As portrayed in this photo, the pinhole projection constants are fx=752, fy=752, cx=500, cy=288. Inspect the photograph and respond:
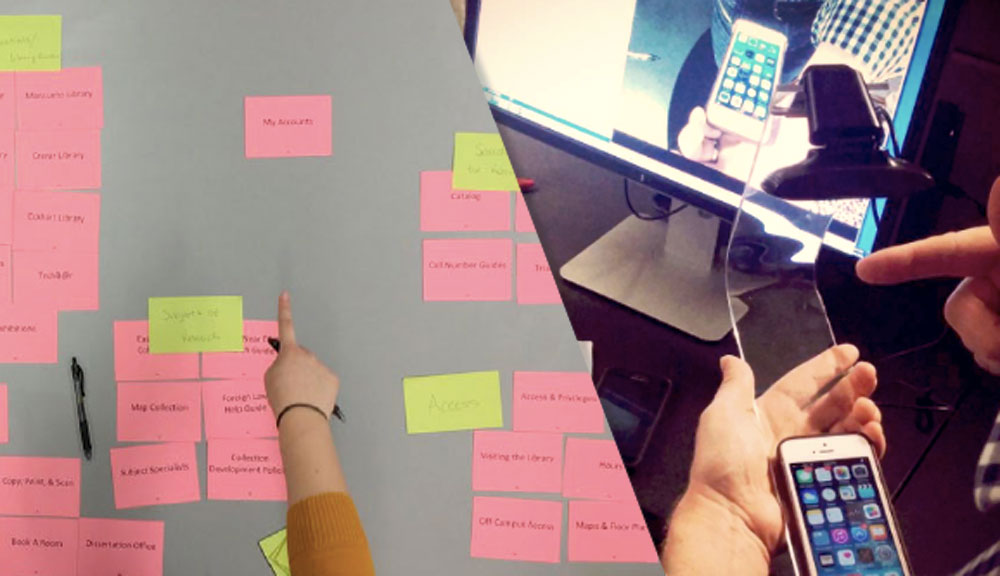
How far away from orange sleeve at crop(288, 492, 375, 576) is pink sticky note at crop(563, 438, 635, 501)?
0.25 meters

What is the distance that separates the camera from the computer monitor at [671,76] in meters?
0.63

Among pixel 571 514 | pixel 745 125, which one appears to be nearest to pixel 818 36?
pixel 745 125

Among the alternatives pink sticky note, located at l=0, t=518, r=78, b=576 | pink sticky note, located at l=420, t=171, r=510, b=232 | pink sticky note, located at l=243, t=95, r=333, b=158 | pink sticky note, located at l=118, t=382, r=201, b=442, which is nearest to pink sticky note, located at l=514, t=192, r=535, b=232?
pink sticky note, located at l=420, t=171, r=510, b=232

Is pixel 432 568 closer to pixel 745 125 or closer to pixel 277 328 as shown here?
pixel 277 328

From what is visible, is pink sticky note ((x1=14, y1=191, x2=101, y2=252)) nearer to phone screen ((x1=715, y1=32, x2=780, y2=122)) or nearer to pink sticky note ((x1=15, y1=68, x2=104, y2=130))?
pink sticky note ((x1=15, y1=68, x2=104, y2=130))

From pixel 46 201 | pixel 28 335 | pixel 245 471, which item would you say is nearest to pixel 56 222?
pixel 46 201

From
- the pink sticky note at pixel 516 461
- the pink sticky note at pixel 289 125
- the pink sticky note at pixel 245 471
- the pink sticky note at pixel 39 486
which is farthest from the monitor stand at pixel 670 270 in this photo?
the pink sticky note at pixel 39 486

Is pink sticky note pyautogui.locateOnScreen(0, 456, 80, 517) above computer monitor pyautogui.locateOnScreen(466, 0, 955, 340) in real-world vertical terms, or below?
below

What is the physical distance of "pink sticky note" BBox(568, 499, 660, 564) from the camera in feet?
2.82

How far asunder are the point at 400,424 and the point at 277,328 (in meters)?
0.18

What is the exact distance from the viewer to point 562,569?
2.90 feet

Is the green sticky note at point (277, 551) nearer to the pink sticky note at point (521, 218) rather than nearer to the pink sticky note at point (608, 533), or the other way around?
the pink sticky note at point (608, 533)

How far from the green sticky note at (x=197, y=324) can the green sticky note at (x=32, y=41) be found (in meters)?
0.30

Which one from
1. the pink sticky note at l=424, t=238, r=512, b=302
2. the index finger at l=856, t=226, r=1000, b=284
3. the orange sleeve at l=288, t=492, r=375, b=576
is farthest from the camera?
the pink sticky note at l=424, t=238, r=512, b=302
